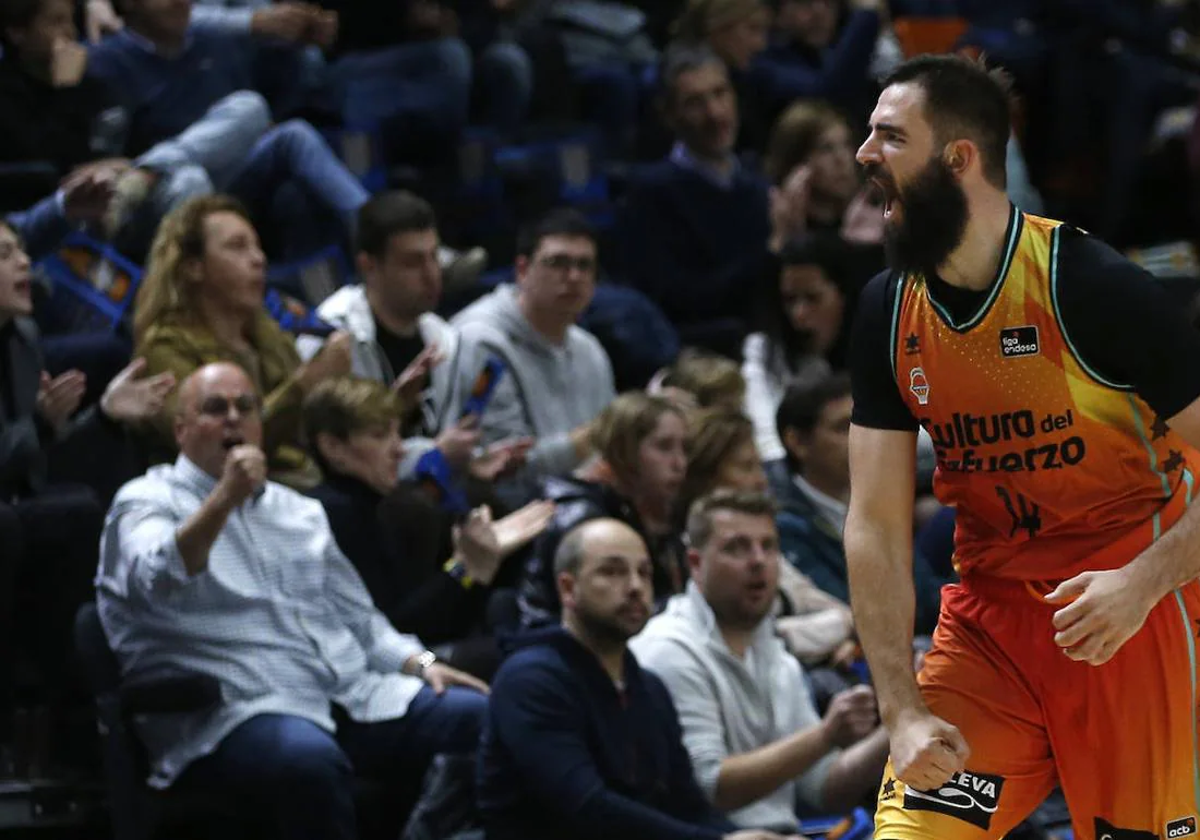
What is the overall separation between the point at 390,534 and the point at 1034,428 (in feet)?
9.29

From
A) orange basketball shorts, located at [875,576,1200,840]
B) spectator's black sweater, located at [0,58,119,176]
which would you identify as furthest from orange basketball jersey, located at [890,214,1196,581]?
spectator's black sweater, located at [0,58,119,176]

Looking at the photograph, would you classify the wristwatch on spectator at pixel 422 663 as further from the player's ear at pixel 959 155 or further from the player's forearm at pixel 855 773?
the player's ear at pixel 959 155

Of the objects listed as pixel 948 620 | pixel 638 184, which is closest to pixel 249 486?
pixel 948 620

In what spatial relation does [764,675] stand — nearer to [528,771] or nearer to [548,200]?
[528,771]

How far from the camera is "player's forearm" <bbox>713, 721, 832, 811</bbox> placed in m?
5.46

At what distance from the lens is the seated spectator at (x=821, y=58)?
9.87 m

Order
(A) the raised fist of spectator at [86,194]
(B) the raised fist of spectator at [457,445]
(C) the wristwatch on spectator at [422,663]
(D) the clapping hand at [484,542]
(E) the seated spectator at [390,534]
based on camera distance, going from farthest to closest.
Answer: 1. (A) the raised fist of spectator at [86,194]
2. (B) the raised fist of spectator at [457,445]
3. (D) the clapping hand at [484,542]
4. (E) the seated spectator at [390,534]
5. (C) the wristwatch on spectator at [422,663]

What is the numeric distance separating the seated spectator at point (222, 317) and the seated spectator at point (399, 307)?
1.40ft

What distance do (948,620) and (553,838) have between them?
173 centimetres

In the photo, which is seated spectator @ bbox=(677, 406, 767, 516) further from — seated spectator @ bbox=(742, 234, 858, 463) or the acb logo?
the acb logo

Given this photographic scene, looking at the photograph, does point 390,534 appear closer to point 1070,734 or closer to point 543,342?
point 543,342

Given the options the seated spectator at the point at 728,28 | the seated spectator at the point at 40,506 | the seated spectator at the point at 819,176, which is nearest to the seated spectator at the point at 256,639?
the seated spectator at the point at 40,506

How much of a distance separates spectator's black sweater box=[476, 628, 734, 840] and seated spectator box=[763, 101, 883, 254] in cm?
329

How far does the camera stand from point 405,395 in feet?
21.8
